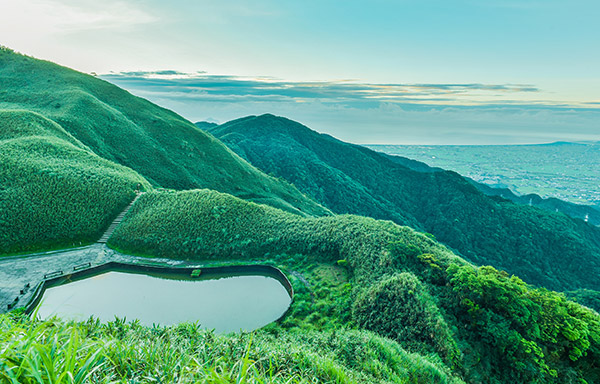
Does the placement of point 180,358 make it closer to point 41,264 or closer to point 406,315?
point 406,315

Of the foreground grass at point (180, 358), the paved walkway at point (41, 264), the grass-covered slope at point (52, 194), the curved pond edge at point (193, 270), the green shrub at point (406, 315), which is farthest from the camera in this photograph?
the grass-covered slope at point (52, 194)

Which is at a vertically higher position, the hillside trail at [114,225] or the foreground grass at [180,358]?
the foreground grass at [180,358]

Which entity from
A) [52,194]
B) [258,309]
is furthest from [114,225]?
[258,309]

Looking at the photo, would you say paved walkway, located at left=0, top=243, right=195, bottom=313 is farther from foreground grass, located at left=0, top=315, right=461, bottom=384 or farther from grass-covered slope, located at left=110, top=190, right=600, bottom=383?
foreground grass, located at left=0, top=315, right=461, bottom=384

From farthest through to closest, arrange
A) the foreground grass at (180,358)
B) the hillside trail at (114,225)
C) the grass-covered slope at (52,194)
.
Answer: the hillside trail at (114,225), the grass-covered slope at (52,194), the foreground grass at (180,358)

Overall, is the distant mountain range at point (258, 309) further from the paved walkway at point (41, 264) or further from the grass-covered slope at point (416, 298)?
the paved walkway at point (41, 264)

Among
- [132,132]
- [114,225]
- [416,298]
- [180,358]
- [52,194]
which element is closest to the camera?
[180,358]

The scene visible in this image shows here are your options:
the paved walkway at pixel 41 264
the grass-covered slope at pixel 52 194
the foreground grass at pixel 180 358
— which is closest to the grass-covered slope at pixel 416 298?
the paved walkway at pixel 41 264
